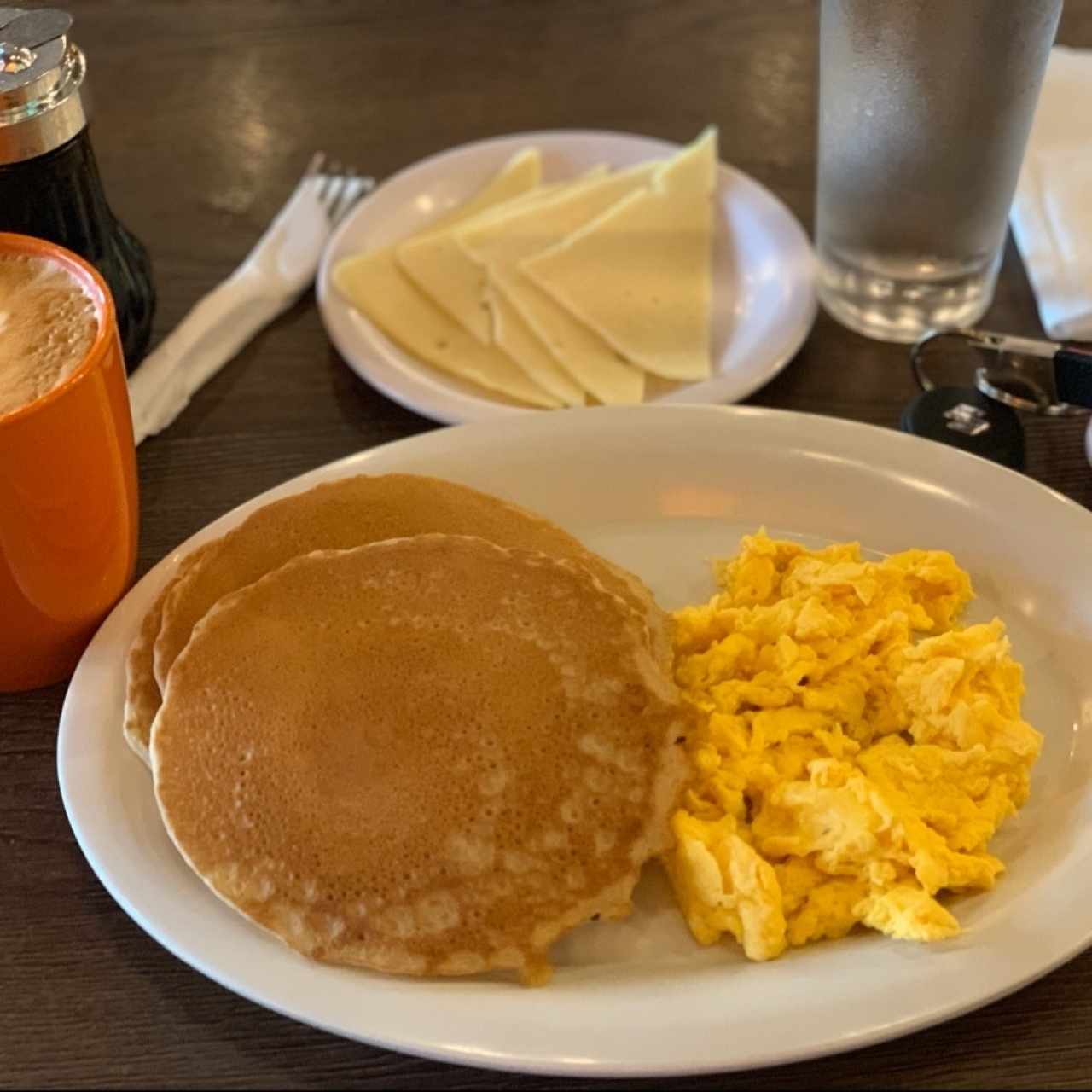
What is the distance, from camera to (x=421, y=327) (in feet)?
5.19

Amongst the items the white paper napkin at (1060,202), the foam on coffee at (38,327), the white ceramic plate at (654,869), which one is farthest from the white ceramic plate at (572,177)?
the foam on coffee at (38,327)

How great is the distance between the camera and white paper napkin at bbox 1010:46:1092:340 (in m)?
1.57

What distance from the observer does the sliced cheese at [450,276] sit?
159 centimetres

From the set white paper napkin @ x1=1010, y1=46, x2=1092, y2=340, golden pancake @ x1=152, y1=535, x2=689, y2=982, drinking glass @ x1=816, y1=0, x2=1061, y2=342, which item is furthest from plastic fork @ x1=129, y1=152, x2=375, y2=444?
white paper napkin @ x1=1010, y1=46, x2=1092, y2=340

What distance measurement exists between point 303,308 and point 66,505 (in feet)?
2.13

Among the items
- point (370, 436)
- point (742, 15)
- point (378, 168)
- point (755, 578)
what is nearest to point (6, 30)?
point (370, 436)

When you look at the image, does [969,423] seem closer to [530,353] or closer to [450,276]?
[530,353]

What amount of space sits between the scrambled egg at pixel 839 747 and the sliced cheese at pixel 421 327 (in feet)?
1.38

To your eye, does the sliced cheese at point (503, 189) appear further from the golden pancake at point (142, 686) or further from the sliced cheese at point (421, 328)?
the golden pancake at point (142, 686)

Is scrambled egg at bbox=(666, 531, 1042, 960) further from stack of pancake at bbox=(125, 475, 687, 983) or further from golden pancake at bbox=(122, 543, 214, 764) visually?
golden pancake at bbox=(122, 543, 214, 764)

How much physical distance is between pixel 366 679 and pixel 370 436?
1.71 feet

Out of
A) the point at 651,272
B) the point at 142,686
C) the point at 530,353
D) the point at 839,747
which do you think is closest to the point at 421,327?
the point at 530,353

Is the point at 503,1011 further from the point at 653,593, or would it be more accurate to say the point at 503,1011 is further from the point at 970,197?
the point at 970,197

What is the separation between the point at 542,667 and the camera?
3.47 feet
